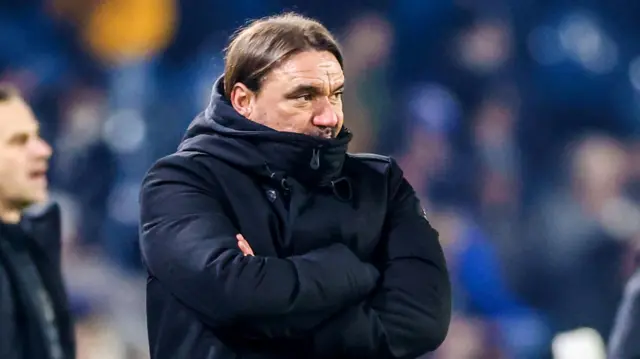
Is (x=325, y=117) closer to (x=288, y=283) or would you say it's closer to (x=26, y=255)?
(x=288, y=283)

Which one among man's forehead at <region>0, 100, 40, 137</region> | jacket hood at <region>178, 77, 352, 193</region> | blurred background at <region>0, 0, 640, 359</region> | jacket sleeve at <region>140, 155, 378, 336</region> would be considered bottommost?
blurred background at <region>0, 0, 640, 359</region>

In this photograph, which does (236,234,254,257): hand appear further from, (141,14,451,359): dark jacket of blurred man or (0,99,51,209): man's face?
(0,99,51,209): man's face

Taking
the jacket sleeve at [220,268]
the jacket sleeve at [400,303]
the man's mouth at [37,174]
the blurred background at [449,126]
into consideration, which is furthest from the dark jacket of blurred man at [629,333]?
the man's mouth at [37,174]

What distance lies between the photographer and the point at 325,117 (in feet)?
3.67

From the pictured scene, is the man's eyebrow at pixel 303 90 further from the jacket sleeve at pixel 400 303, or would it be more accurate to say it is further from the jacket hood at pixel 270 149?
the jacket sleeve at pixel 400 303

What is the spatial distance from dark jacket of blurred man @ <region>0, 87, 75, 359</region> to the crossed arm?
87 cm

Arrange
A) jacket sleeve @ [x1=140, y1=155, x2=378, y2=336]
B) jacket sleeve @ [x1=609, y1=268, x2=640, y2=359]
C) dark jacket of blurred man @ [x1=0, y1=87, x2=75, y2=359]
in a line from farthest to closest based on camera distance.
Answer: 1. jacket sleeve @ [x1=609, y1=268, x2=640, y2=359]
2. dark jacket of blurred man @ [x1=0, y1=87, x2=75, y2=359]
3. jacket sleeve @ [x1=140, y1=155, x2=378, y2=336]

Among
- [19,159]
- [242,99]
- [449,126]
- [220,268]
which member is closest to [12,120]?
[19,159]

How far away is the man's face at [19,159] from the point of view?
2143 millimetres

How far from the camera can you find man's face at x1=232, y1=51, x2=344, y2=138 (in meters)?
1.11

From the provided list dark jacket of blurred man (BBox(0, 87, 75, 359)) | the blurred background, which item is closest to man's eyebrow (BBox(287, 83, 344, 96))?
dark jacket of blurred man (BBox(0, 87, 75, 359))

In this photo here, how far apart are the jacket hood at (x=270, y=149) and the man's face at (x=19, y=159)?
44.5 inches

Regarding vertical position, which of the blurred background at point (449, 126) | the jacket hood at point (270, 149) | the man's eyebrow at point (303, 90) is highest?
the man's eyebrow at point (303, 90)

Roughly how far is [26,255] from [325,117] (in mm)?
1057
